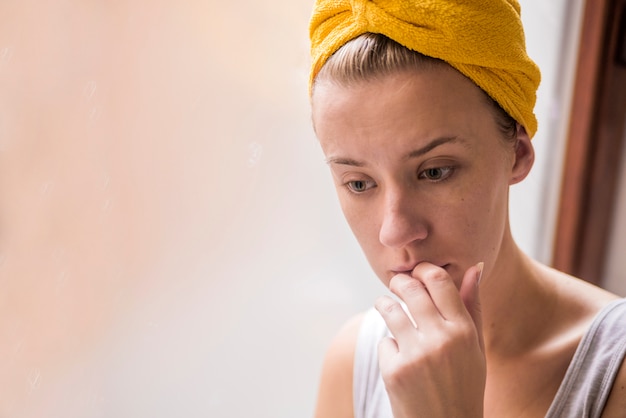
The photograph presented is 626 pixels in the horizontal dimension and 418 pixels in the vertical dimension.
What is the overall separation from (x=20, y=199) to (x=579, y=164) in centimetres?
118

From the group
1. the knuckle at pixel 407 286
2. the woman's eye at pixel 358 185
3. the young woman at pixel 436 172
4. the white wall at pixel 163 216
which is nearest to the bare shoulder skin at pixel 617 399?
the young woman at pixel 436 172

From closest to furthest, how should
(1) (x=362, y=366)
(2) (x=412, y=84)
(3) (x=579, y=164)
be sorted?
(2) (x=412, y=84)
(1) (x=362, y=366)
(3) (x=579, y=164)

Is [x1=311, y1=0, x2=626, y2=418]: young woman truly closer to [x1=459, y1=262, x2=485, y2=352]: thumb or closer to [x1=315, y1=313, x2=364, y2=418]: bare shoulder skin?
[x1=459, y1=262, x2=485, y2=352]: thumb

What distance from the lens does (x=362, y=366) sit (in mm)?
1050

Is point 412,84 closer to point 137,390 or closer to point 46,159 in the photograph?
point 46,159

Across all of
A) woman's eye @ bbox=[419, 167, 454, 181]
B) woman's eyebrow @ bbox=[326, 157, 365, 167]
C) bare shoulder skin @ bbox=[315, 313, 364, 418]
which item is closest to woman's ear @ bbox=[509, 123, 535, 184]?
woman's eye @ bbox=[419, 167, 454, 181]

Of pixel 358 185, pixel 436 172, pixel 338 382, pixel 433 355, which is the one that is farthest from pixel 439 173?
pixel 338 382

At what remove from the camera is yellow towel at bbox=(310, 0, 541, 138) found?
29.1 inches

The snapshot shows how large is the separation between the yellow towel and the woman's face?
0.09ft

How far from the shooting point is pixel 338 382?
107cm

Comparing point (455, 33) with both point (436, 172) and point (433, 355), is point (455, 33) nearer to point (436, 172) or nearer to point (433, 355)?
point (436, 172)

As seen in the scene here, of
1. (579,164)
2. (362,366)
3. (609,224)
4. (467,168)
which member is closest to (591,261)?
(609,224)

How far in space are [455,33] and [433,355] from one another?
40 centimetres

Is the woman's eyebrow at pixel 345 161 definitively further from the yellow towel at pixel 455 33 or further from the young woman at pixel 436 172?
the yellow towel at pixel 455 33
